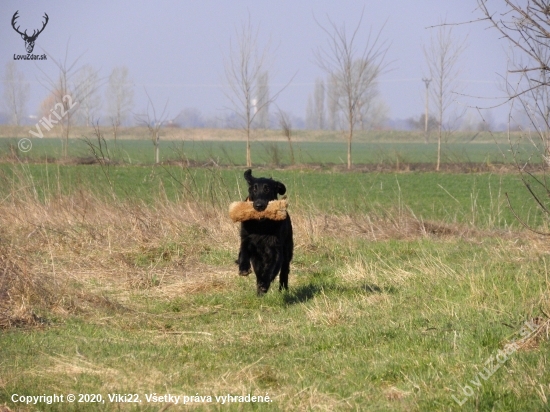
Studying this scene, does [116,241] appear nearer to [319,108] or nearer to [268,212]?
[268,212]

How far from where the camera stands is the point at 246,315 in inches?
301

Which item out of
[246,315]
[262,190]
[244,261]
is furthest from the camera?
[262,190]

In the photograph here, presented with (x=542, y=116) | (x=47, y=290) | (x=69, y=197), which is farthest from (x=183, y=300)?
(x=69, y=197)

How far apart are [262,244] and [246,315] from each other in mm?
995

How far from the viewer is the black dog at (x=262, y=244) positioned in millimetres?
8227

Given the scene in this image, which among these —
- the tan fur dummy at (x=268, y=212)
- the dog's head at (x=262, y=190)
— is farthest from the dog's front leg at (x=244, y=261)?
the dog's head at (x=262, y=190)

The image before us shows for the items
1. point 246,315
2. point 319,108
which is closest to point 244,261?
point 246,315

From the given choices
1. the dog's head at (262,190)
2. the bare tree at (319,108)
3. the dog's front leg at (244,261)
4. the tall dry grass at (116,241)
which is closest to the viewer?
the tall dry grass at (116,241)

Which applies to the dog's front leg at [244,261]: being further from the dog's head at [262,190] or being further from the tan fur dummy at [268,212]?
the dog's head at [262,190]

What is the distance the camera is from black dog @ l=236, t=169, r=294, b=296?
8227 millimetres

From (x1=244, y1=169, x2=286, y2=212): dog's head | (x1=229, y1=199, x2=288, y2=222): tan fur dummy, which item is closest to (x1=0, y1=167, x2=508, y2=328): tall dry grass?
(x1=229, y1=199, x2=288, y2=222): tan fur dummy

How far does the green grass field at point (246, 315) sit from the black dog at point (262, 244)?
1.12ft

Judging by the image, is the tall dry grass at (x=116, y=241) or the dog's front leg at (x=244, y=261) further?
the dog's front leg at (x=244, y=261)

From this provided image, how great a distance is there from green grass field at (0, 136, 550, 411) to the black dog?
34 cm
